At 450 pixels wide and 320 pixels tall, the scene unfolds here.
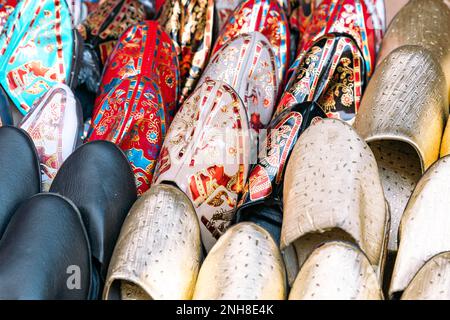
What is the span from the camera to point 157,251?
1003 mm

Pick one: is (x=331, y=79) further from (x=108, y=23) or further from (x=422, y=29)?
(x=108, y=23)

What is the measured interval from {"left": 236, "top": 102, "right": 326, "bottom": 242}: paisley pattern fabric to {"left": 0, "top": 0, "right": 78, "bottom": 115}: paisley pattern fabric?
39 centimetres

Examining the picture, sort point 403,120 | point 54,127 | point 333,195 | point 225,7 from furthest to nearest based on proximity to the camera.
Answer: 1. point 225,7
2. point 54,127
3. point 403,120
4. point 333,195

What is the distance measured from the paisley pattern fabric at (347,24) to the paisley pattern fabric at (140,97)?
23 cm

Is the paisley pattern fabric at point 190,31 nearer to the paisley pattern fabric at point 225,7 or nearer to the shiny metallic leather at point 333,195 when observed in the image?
the paisley pattern fabric at point 225,7

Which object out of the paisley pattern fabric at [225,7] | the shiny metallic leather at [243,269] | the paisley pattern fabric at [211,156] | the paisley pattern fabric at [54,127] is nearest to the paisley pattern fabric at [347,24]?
the paisley pattern fabric at [225,7]

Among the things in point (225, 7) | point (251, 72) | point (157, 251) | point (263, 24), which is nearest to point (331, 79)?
point (251, 72)

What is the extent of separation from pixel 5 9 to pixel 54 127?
0.40 meters

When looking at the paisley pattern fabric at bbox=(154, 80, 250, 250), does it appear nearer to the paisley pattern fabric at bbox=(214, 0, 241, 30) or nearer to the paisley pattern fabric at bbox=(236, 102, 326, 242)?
the paisley pattern fabric at bbox=(236, 102, 326, 242)

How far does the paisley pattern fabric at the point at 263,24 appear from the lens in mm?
1586

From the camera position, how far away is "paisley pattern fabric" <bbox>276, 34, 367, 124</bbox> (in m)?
1.40

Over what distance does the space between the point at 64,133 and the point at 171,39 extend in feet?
1.16

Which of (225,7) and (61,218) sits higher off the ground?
(225,7)
